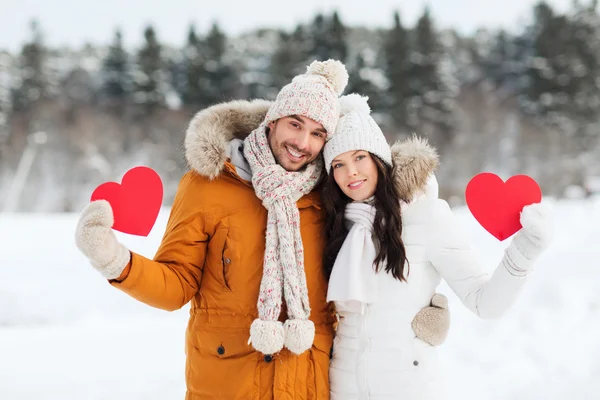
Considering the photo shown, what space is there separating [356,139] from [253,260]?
71cm

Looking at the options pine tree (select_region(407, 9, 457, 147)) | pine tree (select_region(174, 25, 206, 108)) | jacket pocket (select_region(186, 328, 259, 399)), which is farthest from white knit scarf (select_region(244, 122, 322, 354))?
pine tree (select_region(174, 25, 206, 108))

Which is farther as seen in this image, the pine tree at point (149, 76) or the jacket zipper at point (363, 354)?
the pine tree at point (149, 76)

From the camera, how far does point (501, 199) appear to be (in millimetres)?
2195

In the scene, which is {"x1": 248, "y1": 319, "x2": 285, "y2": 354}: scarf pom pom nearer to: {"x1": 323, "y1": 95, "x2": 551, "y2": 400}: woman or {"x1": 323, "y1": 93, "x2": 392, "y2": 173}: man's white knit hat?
{"x1": 323, "y1": 95, "x2": 551, "y2": 400}: woman

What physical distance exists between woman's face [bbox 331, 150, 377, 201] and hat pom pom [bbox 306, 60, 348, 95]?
445 mm

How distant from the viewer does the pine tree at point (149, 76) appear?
94.1 feet

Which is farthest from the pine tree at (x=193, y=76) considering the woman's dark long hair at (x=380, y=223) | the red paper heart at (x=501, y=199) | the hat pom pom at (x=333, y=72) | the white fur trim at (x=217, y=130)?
the red paper heart at (x=501, y=199)

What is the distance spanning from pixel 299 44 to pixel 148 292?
2827 centimetres

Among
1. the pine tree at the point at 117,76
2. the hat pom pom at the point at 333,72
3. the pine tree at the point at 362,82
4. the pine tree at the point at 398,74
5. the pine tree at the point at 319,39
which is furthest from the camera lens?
the pine tree at the point at 117,76

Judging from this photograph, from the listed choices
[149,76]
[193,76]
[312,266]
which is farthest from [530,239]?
[149,76]

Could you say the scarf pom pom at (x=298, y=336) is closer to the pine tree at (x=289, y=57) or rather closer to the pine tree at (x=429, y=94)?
the pine tree at (x=289, y=57)

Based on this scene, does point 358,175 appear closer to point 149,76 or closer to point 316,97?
point 316,97

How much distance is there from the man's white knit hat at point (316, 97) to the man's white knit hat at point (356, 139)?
6 cm

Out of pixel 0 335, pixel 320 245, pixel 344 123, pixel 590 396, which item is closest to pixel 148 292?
pixel 320 245
